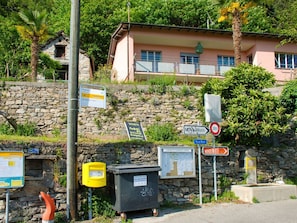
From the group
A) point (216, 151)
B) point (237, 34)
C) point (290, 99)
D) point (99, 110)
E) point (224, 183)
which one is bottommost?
point (224, 183)

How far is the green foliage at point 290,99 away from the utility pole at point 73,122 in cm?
775

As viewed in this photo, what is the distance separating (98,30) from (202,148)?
27.8 metres

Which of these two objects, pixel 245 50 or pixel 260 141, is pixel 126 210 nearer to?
pixel 260 141

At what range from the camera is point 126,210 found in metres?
7.74

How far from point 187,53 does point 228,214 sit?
59.8 ft

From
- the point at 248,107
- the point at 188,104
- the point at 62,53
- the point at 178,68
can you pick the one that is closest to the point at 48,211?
the point at 248,107

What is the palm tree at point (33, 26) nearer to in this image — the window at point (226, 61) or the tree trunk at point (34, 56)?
the tree trunk at point (34, 56)

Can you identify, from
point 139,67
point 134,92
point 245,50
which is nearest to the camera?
point 134,92

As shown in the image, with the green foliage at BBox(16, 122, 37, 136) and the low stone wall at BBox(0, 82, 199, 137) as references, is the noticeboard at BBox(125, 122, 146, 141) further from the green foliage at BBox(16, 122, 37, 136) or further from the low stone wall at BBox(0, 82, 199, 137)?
the green foliage at BBox(16, 122, 37, 136)

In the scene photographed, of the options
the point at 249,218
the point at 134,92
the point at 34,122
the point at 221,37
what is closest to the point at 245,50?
the point at 221,37

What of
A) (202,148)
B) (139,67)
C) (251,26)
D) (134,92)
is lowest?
(202,148)

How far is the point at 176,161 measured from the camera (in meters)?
9.52

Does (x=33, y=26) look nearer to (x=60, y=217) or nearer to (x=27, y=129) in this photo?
(x=27, y=129)

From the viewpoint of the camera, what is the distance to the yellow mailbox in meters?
7.68
